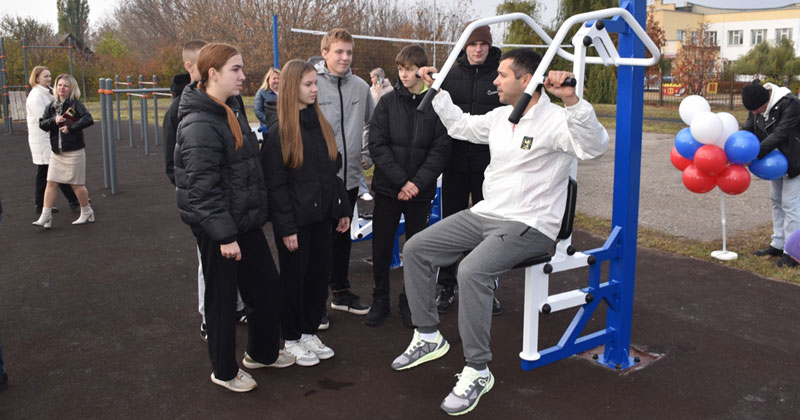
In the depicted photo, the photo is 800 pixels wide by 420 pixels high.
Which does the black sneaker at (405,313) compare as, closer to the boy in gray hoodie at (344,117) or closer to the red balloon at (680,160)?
the boy in gray hoodie at (344,117)

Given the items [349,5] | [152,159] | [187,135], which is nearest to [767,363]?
[187,135]

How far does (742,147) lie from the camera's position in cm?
525

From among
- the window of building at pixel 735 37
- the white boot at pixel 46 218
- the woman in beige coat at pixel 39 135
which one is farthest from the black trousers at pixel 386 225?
the window of building at pixel 735 37

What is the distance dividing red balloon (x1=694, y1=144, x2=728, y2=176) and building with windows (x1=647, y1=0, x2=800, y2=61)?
2354 inches

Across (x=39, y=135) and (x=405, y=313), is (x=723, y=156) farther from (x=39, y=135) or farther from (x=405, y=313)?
(x=39, y=135)

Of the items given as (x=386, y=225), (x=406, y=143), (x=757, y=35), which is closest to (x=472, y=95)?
(x=406, y=143)

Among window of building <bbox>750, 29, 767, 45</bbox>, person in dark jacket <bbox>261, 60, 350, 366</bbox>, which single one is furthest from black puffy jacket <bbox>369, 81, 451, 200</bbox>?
window of building <bbox>750, 29, 767, 45</bbox>

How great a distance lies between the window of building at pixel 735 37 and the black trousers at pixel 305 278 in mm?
72827

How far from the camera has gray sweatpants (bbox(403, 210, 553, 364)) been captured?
3266 millimetres

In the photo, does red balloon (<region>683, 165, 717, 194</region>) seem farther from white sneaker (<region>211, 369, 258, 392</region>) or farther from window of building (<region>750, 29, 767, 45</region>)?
window of building (<region>750, 29, 767, 45</region>)

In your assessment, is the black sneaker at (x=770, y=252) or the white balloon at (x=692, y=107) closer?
the white balloon at (x=692, y=107)

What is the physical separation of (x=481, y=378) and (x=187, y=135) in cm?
184

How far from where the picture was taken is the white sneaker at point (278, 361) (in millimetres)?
3604

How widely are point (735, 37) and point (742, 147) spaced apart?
70631 millimetres
